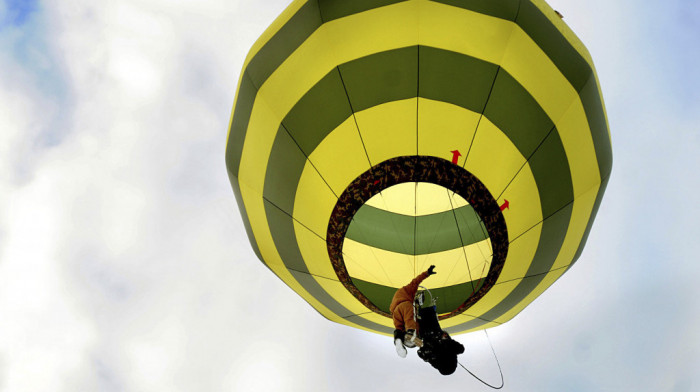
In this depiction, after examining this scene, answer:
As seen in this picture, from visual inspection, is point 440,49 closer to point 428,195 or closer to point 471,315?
point 428,195

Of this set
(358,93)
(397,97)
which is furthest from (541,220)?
(358,93)

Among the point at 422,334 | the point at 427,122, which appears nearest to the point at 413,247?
the point at 427,122

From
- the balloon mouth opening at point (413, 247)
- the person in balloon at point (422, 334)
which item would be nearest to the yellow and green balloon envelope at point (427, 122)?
the balloon mouth opening at point (413, 247)

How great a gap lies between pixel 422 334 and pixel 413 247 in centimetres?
227

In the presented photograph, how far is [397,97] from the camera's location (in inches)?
189

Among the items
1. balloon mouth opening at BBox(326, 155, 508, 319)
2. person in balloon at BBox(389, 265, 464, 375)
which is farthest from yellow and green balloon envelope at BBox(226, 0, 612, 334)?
person in balloon at BBox(389, 265, 464, 375)

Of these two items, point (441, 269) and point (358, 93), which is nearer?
point (358, 93)

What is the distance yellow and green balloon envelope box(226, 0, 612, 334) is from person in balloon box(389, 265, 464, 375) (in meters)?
0.94

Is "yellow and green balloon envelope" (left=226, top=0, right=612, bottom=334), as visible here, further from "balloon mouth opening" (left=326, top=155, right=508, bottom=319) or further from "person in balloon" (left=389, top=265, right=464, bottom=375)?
"person in balloon" (left=389, top=265, right=464, bottom=375)

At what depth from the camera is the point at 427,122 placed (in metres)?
4.83

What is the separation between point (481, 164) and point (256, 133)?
2.37 m

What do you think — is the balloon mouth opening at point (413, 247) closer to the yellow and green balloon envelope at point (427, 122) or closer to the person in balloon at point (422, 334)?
the yellow and green balloon envelope at point (427, 122)

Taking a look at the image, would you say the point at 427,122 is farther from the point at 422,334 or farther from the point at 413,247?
the point at 413,247

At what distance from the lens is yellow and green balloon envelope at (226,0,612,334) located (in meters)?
4.73
